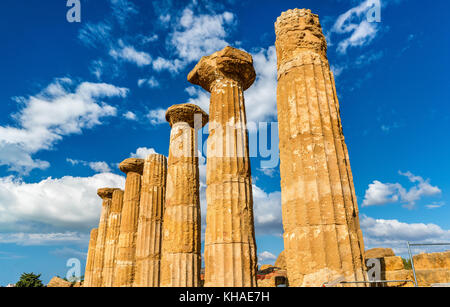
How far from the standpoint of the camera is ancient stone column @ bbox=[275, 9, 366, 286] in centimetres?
590

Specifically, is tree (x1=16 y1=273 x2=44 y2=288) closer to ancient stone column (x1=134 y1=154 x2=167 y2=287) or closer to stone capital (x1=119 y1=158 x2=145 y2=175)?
stone capital (x1=119 y1=158 x2=145 y2=175)

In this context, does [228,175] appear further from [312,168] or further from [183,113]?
[183,113]

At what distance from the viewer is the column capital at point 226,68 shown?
35.8 ft

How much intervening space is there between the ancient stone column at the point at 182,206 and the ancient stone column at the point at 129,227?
5683mm

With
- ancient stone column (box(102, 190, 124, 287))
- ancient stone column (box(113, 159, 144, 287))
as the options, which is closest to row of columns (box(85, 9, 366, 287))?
ancient stone column (box(113, 159, 144, 287))

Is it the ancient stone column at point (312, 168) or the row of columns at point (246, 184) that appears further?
the row of columns at point (246, 184)

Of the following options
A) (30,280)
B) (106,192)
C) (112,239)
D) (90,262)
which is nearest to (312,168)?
(112,239)

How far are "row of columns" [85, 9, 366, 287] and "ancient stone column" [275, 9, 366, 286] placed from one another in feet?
0.07

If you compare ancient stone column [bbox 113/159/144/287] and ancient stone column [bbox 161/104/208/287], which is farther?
ancient stone column [bbox 113/159/144/287]

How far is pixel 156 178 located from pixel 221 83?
815cm

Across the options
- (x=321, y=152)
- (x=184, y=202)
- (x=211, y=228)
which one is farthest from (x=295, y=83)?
(x=184, y=202)

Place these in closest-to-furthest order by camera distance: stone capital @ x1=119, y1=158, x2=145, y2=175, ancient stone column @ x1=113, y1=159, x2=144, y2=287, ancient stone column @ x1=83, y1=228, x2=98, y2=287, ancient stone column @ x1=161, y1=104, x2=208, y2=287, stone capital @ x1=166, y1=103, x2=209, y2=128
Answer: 1. ancient stone column @ x1=161, y1=104, x2=208, y2=287
2. stone capital @ x1=166, y1=103, x2=209, y2=128
3. ancient stone column @ x1=113, y1=159, x2=144, y2=287
4. stone capital @ x1=119, y1=158, x2=145, y2=175
5. ancient stone column @ x1=83, y1=228, x2=98, y2=287

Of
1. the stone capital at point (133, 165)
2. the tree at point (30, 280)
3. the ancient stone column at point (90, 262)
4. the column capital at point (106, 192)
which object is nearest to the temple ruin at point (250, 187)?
the stone capital at point (133, 165)

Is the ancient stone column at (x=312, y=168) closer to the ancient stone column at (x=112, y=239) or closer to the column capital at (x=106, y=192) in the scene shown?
the ancient stone column at (x=112, y=239)
